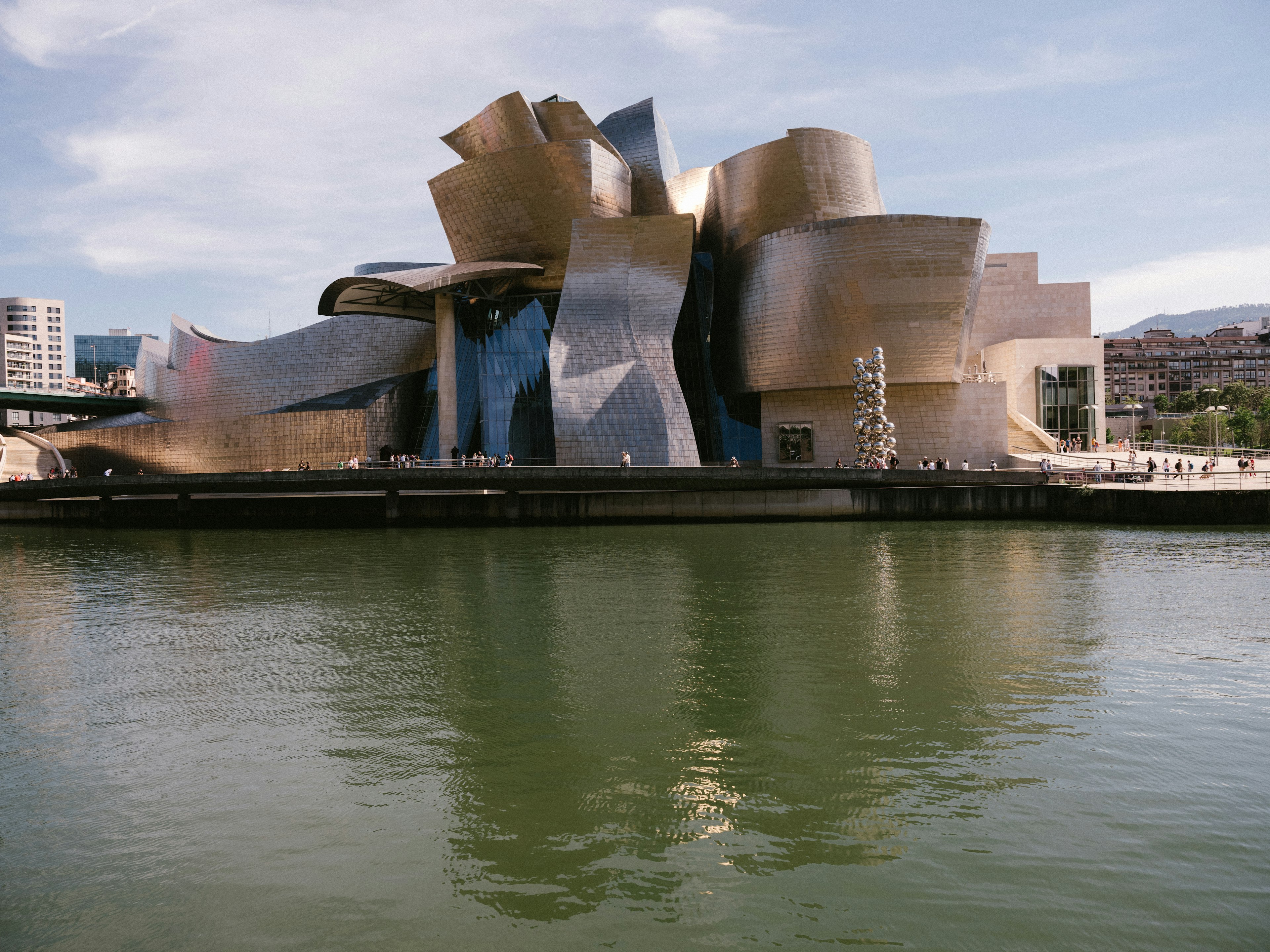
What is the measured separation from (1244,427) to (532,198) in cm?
7379

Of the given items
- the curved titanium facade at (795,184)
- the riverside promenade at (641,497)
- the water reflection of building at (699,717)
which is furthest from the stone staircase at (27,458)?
the water reflection of building at (699,717)

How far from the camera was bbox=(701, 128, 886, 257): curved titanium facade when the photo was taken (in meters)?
44.8

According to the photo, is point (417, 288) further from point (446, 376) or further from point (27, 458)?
point (27, 458)

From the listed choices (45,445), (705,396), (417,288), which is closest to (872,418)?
(705,396)

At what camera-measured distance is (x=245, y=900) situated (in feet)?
18.0

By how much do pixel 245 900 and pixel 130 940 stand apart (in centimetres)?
A: 63

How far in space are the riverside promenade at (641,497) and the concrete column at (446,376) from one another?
13.3 ft

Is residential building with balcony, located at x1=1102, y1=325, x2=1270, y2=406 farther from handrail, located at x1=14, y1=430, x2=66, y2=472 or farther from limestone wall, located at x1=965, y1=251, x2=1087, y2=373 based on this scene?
handrail, located at x1=14, y1=430, x2=66, y2=472

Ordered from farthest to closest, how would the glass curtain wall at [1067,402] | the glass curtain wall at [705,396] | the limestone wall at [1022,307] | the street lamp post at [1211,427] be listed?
the street lamp post at [1211,427], the limestone wall at [1022,307], the glass curtain wall at [1067,402], the glass curtain wall at [705,396]

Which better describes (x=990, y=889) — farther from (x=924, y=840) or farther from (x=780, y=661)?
(x=780, y=661)

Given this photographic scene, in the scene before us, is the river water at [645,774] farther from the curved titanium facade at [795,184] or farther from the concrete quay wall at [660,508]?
the curved titanium facade at [795,184]

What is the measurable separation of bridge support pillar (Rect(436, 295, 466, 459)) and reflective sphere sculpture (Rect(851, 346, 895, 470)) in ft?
64.0

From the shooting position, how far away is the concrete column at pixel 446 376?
4475 centimetres

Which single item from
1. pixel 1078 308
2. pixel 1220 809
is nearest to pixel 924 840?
pixel 1220 809
